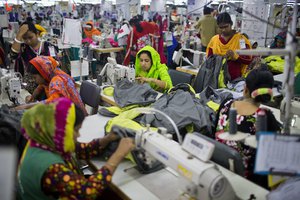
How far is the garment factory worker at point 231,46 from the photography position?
3.86 meters

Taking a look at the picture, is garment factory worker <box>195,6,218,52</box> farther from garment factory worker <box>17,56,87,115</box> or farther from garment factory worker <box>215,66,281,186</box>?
garment factory worker <box>215,66,281,186</box>

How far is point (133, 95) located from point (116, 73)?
0.74 m

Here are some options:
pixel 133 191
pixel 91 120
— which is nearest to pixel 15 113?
pixel 91 120

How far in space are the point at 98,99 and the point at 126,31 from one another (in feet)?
11.5

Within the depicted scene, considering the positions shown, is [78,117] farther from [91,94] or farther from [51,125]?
[91,94]

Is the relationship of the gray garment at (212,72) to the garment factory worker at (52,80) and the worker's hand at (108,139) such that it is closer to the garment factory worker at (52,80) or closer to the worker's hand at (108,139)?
the garment factory worker at (52,80)

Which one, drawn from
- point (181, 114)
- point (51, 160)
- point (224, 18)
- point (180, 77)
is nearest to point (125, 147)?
point (51, 160)

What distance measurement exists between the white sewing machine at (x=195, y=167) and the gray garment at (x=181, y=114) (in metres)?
0.66

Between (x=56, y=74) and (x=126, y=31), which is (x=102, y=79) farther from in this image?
(x=126, y=31)

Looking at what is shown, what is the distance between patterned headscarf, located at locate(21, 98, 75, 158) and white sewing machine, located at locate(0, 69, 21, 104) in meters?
1.54

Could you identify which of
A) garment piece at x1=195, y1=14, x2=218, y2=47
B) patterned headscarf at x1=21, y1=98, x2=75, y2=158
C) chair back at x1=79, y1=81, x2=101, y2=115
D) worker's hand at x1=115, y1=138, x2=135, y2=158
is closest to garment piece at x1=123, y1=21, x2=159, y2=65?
garment piece at x1=195, y1=14, x2=218, y2=47

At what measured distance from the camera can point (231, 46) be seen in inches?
159

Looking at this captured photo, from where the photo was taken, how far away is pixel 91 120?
2.63 metres

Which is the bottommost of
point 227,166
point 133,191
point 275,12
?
point 133,191
